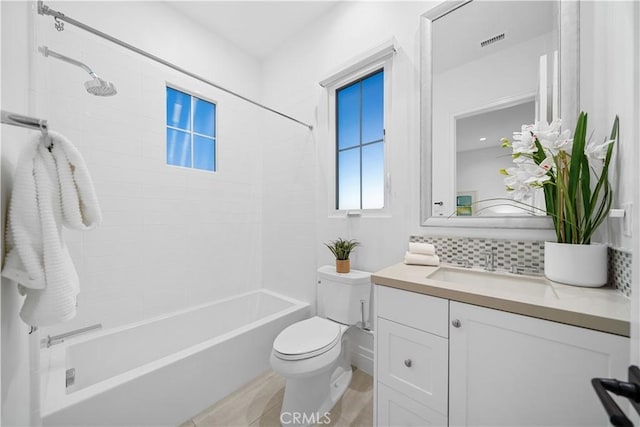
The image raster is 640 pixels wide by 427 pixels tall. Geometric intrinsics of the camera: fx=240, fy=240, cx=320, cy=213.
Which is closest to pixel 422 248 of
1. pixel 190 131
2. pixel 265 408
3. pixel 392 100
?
pixel 392 100

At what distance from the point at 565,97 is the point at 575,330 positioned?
3.34 feet

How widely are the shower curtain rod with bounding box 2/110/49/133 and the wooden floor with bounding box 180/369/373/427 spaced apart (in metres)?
1.57

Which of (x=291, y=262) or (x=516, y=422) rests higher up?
(x=291, y=262)

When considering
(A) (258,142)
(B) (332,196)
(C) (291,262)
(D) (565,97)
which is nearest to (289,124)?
(A) (258,142)

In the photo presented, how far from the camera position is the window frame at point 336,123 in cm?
166

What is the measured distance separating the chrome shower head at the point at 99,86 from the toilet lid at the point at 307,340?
1.61m

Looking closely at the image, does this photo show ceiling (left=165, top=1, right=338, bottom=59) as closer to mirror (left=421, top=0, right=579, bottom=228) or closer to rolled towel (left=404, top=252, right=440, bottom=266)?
mirror (left=421, top=0, right=579, bottom=228)

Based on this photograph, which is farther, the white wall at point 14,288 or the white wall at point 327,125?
the white wall at point 327,125

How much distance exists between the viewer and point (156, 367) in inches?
48.9

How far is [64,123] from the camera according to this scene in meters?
1.49

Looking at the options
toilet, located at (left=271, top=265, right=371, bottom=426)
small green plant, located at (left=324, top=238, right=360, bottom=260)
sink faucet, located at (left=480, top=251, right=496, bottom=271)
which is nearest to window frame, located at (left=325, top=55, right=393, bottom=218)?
small green plant, located at (left=324, top=238, right=360, bottom=260)

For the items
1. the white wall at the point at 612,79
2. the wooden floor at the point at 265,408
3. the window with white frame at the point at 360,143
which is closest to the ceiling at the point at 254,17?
the window with white frame at the point at 360,143

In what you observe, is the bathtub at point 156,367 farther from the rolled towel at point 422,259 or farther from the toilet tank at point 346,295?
the rolled towel at point 422,259

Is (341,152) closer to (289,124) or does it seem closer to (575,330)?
(289,124)
